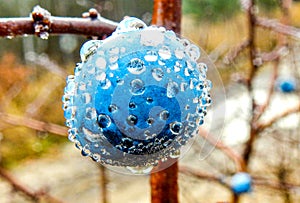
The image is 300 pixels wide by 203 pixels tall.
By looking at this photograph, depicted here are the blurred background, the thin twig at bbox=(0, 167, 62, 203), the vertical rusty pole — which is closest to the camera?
the vertical rusty pole

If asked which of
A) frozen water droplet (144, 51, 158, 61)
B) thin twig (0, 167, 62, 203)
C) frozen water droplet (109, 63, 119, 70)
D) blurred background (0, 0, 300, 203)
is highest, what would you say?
frozen water droplet (144, 51, 158, 61)

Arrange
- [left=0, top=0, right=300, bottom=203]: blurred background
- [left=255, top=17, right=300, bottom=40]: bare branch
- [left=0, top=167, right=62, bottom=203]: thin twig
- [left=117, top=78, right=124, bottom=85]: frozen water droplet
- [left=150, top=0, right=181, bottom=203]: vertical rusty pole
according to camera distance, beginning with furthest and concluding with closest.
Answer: [left=0, top=0, right=300, bottom=203]: blurred background < [left=0, top=167, right=62, bottom=203]: thin twig < [left=255, top=17, right=300, bottom=40]: bare branch < [left=150, top=0, right=181, bottom=203]: vertical rusty pole < [left=117, top=78, right=124, bottom=85]: frozen water droplet

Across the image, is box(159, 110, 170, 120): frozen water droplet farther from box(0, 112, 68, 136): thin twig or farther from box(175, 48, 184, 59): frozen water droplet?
box(0, 112, 68, 136): thin twig

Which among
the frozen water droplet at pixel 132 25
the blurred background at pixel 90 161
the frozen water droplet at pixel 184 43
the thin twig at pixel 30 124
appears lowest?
the blurred background at pixel 90 161

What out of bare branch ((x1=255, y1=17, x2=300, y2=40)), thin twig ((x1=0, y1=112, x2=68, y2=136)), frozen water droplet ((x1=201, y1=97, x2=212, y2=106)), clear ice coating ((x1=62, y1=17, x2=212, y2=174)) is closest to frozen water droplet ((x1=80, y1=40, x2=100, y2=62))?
clear ice coating ((x1=62, y1=17, x2=212, y2=174))

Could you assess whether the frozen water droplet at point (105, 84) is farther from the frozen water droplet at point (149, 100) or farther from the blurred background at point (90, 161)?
the blurred background at point (90, 161)

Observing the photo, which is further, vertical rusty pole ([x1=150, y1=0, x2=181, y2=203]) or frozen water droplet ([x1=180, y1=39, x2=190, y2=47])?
vertical rusty pole ([x1=150, y1=0, x2=181, y2=203])

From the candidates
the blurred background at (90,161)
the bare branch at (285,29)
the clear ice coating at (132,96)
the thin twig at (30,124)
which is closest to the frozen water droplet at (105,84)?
the clear ice coating at (132,96)
